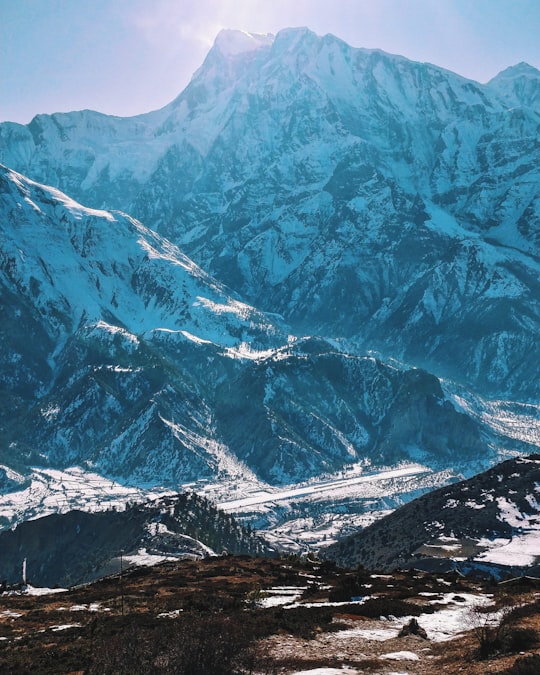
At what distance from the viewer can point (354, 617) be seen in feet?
215

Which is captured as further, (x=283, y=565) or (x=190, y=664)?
(x=283, y=565)

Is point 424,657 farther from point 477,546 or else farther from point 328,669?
point 477,546

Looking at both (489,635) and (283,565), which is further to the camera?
(283,565)

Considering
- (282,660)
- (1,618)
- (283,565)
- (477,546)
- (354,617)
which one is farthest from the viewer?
(477,546)

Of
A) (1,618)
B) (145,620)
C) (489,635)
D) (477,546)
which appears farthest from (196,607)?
(477,546)

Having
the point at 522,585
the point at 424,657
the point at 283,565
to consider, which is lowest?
the point at 283,565

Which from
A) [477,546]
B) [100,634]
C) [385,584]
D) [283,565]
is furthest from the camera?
[477,546]

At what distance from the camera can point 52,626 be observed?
230ft

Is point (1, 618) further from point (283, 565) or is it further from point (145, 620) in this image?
point (283, 565)

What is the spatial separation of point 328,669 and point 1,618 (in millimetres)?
41767

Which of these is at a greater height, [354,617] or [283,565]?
[354,617]

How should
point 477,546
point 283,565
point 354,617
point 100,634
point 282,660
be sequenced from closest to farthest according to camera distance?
point 282,660
point 100,634
point 354,617
point 283,565
point 477,546

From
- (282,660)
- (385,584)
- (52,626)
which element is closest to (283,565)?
(385,584)

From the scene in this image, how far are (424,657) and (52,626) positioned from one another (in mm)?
33877
